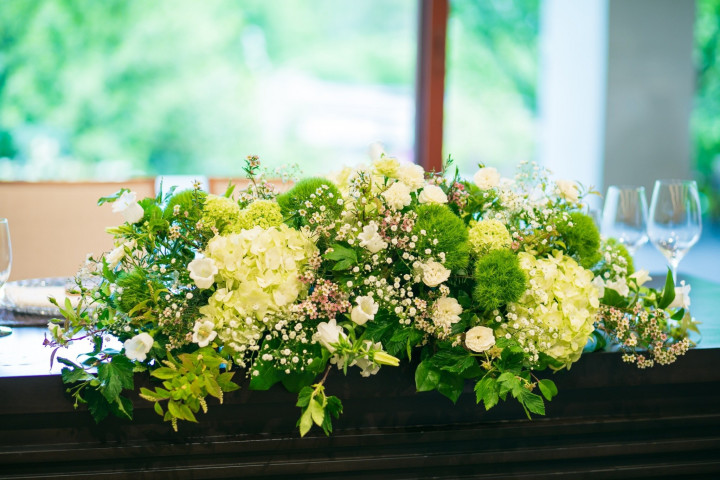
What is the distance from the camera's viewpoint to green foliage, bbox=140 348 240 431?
3.32 ft

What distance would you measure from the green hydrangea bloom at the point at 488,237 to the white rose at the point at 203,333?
15.8 inches

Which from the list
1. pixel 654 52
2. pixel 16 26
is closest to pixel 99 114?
pixel 16 26

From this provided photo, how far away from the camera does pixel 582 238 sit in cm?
120

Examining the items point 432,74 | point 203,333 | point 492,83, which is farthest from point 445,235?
point 492,83

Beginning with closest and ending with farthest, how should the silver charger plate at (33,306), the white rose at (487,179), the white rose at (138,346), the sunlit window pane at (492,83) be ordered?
the white rose at (138,346), the white rose at (487,179), the silver charger plate at (33,306), the sunlit window pane at (492,83)

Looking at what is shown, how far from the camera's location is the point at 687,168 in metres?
4.04

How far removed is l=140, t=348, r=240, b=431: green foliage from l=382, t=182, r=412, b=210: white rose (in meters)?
0.33

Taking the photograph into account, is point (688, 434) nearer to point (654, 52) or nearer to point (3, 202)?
point (3, 202)

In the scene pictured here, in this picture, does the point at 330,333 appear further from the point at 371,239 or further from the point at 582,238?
the point at 582,238

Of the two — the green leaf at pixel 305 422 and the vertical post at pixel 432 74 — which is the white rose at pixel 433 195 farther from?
the vertical post at pixel 432 74

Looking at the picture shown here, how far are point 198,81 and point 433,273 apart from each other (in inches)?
161

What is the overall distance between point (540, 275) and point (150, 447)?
62 cm

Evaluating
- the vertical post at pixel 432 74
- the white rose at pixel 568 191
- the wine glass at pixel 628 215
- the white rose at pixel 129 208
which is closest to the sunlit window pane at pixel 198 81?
the vertical post at pixel 432 74

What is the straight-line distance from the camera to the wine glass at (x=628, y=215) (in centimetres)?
159
